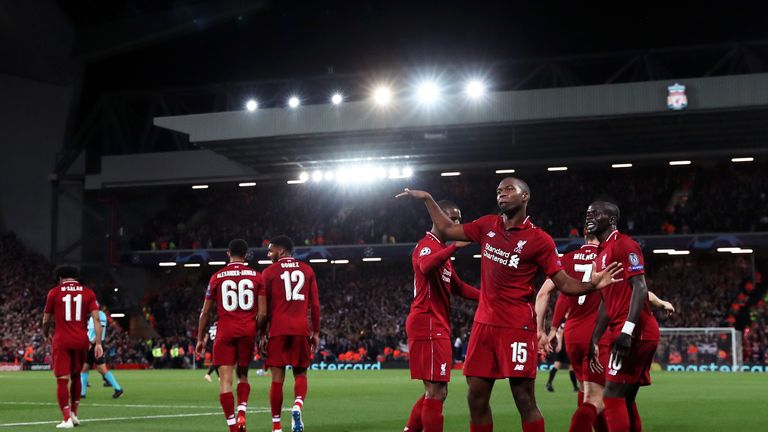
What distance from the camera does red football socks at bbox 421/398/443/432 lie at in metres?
9.53

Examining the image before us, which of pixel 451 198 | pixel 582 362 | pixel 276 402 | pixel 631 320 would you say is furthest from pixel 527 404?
pixel 451 198

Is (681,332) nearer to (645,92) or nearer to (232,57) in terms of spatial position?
(645,92)

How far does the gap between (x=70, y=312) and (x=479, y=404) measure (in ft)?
28.5

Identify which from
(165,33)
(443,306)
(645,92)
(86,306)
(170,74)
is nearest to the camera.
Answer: (443,306)

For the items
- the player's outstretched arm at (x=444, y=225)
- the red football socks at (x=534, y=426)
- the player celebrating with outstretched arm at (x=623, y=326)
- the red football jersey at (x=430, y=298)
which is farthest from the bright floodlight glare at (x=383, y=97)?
the red football socks at (x=534, y=426)

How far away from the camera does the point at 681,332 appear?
40250mm

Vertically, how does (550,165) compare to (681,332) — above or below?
above

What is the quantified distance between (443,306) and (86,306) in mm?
6784

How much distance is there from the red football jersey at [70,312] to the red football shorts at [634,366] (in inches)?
337

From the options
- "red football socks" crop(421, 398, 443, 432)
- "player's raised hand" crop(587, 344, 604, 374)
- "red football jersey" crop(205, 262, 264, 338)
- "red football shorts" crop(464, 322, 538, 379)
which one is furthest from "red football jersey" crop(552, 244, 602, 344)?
"red football jersey" crop(205, 262, 264, 338)

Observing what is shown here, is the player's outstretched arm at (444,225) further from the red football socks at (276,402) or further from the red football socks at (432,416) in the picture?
the red football socks at (276,402)

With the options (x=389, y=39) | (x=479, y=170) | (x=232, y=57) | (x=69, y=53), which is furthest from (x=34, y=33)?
(x=479, y=170)

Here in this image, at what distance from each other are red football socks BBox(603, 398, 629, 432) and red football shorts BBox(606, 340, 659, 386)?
191mm

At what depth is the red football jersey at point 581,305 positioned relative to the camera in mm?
11750
